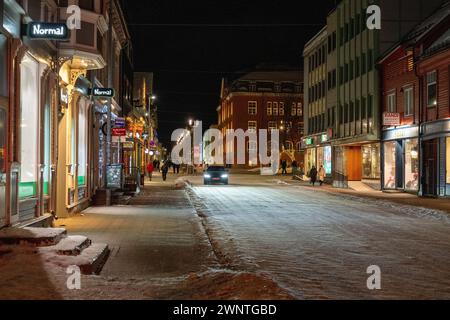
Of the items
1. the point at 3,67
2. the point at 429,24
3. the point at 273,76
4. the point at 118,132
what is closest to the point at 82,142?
the point at 118,132

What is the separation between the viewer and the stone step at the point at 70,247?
10.5 m

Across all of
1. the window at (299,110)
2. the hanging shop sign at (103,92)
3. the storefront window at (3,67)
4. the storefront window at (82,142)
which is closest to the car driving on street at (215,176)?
the storefront window at (82,142)

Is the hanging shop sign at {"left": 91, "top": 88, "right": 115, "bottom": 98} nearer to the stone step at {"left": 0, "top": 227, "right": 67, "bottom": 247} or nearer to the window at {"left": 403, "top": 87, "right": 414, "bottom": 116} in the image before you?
the stone step at {"left": 0, "top": 227, "right": 67, "bottom": 247}

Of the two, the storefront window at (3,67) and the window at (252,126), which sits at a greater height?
the window at (252,126)

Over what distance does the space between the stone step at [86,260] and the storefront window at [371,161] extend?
1294 inches

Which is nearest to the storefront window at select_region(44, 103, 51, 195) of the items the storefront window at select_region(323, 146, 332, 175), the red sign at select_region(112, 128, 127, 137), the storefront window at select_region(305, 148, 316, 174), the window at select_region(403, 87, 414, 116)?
the red sign at select_region(112, 128, 127, 137)

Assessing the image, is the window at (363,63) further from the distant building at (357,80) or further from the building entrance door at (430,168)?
the building entrance door at (430,168)

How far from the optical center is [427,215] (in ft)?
71.4

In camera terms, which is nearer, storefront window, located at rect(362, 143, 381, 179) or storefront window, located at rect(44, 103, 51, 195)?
storefront window, located at rect(44, 103, 51, 195)

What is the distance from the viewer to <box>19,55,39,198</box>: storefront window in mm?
14328

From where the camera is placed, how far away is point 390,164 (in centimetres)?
3797

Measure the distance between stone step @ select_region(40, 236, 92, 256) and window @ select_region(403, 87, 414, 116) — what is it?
25925mm

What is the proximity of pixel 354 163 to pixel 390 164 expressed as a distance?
9006 mm
